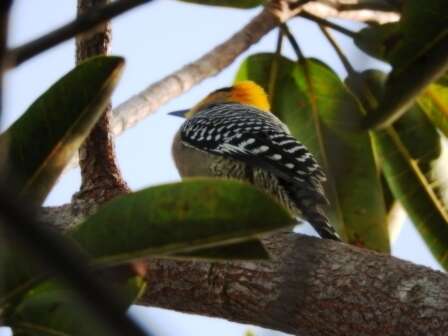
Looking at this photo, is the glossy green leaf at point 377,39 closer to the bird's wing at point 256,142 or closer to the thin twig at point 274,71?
the bird's wing at point 256,142

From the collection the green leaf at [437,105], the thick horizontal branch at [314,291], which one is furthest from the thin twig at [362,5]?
the thick horizontal branch at [314,291]

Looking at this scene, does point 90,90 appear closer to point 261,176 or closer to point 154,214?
point 154,214

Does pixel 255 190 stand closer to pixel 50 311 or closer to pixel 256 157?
pixel 50 311

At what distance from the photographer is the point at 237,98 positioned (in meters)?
6.99

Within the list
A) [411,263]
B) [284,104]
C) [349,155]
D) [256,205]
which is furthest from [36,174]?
[284,104]

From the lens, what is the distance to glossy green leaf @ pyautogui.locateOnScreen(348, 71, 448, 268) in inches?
194

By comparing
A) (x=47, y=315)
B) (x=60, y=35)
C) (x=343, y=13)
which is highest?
(x=60, y=35)

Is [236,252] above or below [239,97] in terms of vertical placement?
above

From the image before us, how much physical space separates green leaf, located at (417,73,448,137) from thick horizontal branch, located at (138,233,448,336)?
7.66 ft

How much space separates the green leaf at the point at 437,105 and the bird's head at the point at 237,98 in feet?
5.48

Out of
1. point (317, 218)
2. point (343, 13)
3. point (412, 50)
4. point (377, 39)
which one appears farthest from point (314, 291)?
point (343, 13)

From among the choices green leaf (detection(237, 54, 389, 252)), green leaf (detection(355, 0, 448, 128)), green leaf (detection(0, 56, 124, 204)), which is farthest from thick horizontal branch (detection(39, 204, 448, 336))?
green leaf (detection(237, 54, 389, 252))

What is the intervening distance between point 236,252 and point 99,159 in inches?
75.8

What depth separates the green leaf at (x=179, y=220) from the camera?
1521 millimetres
